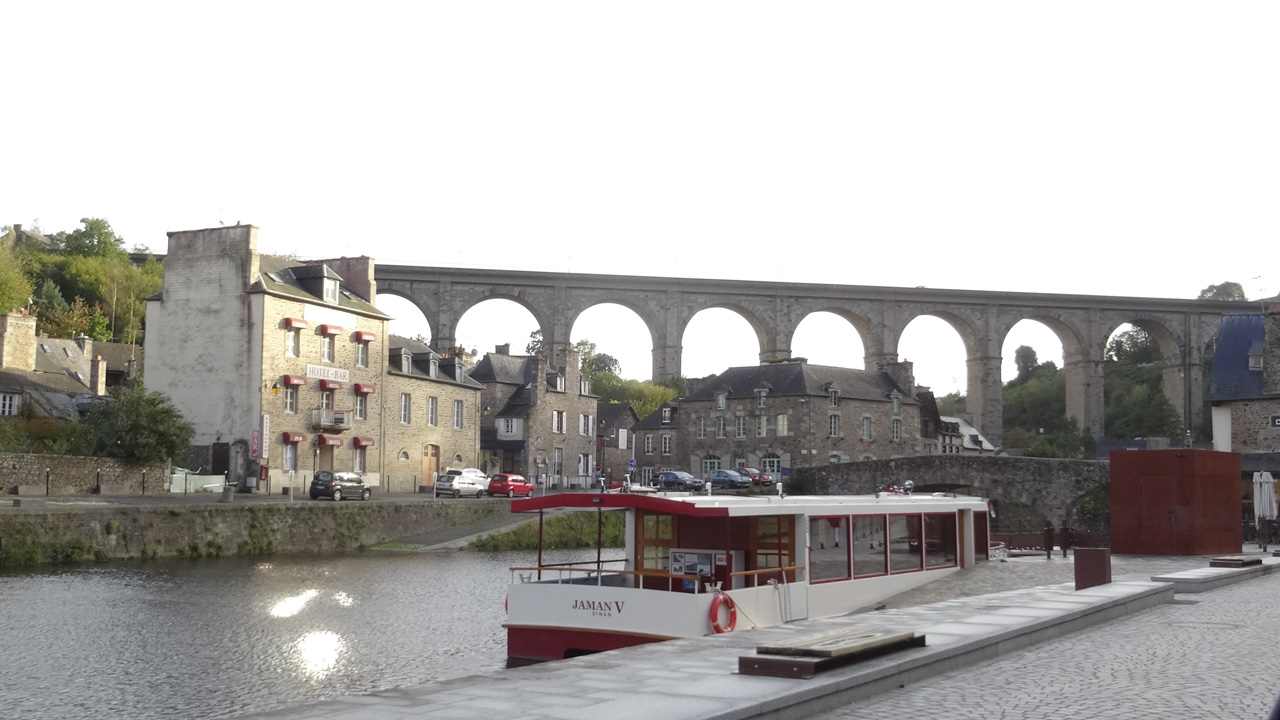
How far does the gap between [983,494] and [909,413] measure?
1626cm

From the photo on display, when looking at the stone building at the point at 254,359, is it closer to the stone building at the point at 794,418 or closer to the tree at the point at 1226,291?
the stone building at the point at 794,418

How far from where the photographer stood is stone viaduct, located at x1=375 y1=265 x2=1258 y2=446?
70.1 metres

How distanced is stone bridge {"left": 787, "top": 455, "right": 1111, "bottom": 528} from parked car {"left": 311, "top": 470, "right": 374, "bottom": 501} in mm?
18997

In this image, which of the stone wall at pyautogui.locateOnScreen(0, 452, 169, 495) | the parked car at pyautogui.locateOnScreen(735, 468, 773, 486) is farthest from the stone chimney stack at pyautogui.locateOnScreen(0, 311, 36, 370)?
the parked car at pyautogui.locateOnScreen(735, 468, 773, 486)

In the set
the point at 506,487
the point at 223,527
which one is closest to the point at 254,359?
the point at 506,487

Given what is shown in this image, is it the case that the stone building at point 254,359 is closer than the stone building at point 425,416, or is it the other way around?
the stone building at point 254,359

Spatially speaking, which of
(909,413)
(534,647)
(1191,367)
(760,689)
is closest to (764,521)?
(534,647)

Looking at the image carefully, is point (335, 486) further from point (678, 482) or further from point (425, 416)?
point (678, 482)

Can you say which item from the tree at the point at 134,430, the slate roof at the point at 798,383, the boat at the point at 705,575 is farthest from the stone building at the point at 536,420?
the boat at the point at 705,575

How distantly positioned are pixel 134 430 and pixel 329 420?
293 inches

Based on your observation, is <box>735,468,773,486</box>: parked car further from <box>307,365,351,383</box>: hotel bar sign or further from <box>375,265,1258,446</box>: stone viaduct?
<box>307,365,351,383</box>: hotel bar sign

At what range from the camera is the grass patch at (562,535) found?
36719 mm

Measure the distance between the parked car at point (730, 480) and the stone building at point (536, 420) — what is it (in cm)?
749

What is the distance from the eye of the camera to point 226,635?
18.8 m
